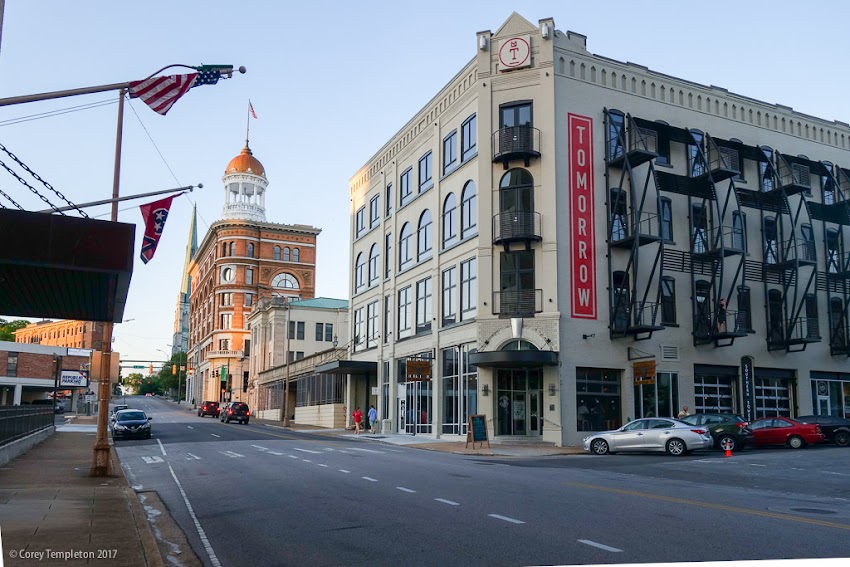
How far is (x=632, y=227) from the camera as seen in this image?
38.0 m

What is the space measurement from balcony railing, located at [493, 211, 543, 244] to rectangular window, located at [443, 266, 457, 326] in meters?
4.84

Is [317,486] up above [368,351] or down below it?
below

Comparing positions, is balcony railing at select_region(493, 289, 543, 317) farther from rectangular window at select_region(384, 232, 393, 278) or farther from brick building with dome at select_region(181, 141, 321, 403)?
brick building with dome at select_region(181, 141, 321, 403)

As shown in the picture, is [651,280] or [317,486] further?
[651,280]

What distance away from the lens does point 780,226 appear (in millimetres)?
43594

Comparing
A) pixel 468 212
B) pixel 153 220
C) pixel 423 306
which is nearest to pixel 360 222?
pixel 423 306

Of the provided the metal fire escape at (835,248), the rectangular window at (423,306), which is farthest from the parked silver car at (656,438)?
the metal fire escape at (835,248)

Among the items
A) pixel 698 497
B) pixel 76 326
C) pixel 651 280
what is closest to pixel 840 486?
pixel 698 497

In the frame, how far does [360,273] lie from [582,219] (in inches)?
905

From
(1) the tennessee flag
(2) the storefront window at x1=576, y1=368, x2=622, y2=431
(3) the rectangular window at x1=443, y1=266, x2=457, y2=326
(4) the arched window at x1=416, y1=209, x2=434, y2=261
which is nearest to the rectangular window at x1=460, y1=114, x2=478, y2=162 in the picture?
(4) the arched window at x1=416, y1=209, x2=434, y2=261

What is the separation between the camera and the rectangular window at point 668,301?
39344 mm

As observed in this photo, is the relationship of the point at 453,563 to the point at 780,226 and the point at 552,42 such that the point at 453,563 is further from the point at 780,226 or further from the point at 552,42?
the point at 780,226

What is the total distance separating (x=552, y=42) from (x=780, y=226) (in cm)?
1645

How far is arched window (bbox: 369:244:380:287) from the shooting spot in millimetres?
53719
